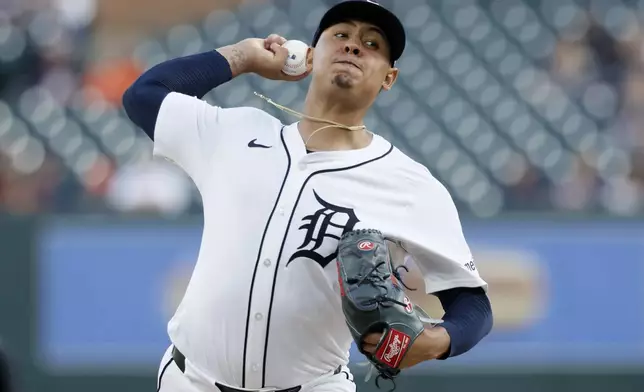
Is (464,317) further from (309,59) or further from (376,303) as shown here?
(309,59)

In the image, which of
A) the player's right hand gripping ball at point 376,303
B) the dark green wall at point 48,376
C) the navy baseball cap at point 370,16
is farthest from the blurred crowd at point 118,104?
the player's right hand gripping ball at point 376,303

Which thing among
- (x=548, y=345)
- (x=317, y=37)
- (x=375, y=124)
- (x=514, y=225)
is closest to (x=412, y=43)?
(x=375, y=124)

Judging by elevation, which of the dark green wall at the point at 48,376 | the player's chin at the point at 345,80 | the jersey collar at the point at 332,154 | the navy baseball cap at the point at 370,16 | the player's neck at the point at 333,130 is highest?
the navy baseball cap at the point at 370,16

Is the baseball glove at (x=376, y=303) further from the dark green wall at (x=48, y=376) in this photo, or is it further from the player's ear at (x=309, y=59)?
the dark green wall at (x=48, y=376)

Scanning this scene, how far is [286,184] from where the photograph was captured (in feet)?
9.53

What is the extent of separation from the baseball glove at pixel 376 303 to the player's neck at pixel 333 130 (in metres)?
0.45

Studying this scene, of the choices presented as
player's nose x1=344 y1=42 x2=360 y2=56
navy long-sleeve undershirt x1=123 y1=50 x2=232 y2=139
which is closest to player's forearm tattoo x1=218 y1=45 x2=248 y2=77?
navy long-sleeve undershirt x1=123 y1=50 x2=232 y2=139

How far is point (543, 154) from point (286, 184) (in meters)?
4.79

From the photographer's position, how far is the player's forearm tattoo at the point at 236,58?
316 cm

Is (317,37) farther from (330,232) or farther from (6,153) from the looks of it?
(6,153)

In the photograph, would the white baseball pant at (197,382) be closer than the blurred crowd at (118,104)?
Yes

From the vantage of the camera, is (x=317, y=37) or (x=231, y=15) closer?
(x=317, y=37)

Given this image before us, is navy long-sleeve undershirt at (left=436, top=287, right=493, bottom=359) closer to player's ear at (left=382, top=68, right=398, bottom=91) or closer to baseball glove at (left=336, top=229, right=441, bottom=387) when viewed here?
baseball glove at (left=336, top=229, right=441, bottom=387)

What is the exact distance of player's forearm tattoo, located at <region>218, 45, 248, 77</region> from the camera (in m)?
3.16
